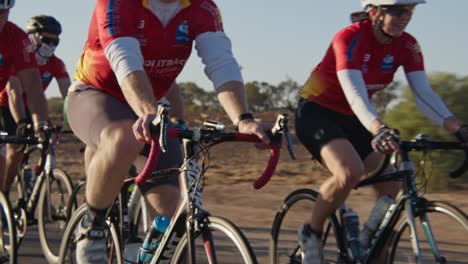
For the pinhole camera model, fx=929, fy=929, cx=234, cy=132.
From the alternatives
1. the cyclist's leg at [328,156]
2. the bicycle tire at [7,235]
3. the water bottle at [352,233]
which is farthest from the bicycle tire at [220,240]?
the bicycle tire at [7,235]

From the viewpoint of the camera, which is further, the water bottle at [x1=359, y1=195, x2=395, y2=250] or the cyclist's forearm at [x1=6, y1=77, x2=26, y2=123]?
the cyclist's forearm at [x1=6, y1=77, x2=26, y2=123]

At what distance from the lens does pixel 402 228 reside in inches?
214

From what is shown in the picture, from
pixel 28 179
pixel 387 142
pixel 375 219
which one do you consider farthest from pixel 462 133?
pixel 28 179

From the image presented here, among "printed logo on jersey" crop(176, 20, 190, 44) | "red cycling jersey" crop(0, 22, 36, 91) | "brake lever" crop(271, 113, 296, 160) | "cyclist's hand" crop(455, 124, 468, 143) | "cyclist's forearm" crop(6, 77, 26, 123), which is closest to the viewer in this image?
"brake lever" crop(271, 113, 296, 160)

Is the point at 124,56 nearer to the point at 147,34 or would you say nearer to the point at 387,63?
the point at 147,34

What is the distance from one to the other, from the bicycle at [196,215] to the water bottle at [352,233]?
4.65 feet

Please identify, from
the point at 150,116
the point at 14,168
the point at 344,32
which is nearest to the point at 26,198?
the point at 14,168

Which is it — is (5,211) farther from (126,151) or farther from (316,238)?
(126,151)

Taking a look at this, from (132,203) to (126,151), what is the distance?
1.24 meters

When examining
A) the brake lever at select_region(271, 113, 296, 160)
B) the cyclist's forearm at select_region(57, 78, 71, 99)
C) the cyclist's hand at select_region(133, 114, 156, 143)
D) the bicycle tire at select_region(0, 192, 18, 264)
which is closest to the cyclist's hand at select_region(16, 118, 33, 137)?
the bicycle tire at select_region(0, 192, 18, 264)

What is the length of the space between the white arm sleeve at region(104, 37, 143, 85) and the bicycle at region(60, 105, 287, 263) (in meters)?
0.43

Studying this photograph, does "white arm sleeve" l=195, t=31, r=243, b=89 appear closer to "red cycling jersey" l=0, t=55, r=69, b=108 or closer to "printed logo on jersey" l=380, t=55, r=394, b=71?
"printed logo on jersey" l=380, t=55, r=394, b=71

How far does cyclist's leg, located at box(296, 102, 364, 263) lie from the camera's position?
5.74 m

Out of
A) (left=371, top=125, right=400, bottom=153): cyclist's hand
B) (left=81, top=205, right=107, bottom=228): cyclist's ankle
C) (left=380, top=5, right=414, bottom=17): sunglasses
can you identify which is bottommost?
(left=81, top=205, right=107, bottom=228): cyclist's ankle
